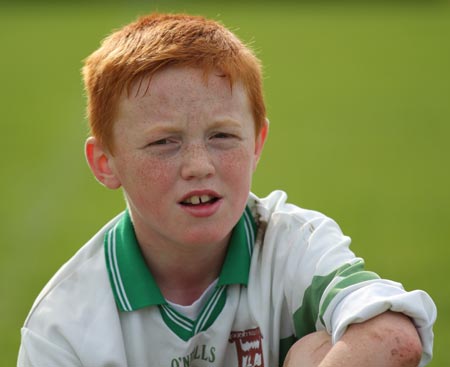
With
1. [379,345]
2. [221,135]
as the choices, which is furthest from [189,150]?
[379,345]

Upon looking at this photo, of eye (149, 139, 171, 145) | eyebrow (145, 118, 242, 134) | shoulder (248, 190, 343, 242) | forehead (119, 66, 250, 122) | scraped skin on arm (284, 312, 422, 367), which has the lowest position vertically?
scraped skin on arm (284, 312, 422, 367)

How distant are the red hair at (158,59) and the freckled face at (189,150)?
0.13 feet

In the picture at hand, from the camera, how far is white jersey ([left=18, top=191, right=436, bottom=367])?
3.30 metres

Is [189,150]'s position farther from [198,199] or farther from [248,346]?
[248,346]

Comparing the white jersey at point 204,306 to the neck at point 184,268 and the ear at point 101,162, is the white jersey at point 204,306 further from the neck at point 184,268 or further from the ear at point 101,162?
the ear at point 101,162

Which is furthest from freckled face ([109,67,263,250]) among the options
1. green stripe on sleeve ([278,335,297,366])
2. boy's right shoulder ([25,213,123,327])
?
green stripe on sleeve ([278,335,297,366])

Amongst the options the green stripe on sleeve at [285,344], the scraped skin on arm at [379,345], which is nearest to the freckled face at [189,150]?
the green stripe on sleeve at [285,344]

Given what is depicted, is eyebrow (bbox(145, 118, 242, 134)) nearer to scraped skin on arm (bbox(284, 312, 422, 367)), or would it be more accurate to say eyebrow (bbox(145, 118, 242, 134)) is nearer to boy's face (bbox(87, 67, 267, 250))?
boy's face (bbox(87, 67, 267, 250))

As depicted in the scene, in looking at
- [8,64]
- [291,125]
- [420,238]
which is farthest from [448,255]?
[8,64]

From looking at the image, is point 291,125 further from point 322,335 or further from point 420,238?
point 322,335

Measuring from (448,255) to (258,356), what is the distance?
8.70ft

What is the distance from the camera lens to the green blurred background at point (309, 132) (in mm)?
6215

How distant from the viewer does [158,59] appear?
326cm

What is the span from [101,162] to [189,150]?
1.51 ft
